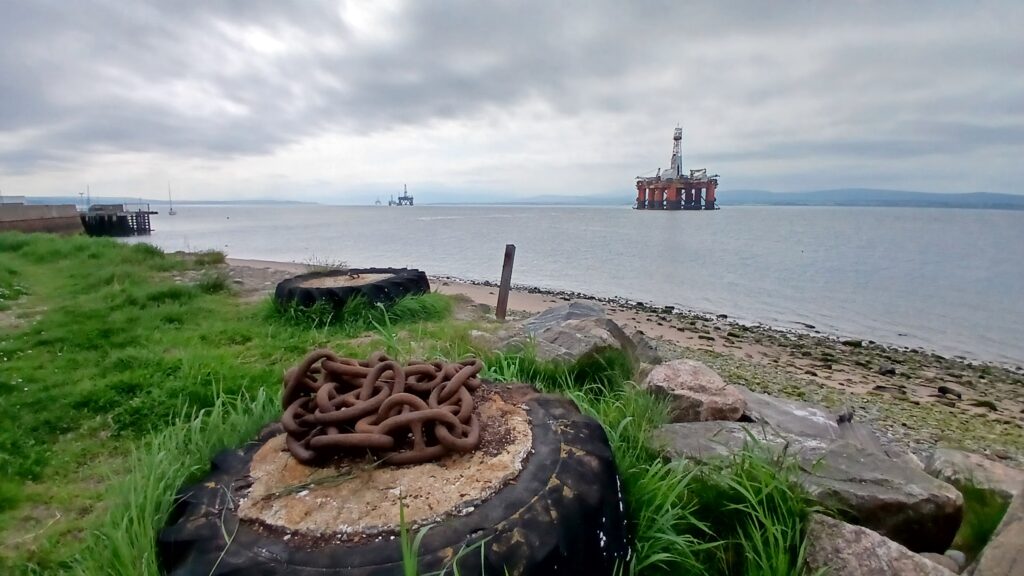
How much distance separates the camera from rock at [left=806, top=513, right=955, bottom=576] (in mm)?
2207

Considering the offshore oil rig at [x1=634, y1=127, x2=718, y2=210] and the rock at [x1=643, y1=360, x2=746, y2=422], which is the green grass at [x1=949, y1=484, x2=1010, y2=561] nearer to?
the rock at [x1=643, y1=360, x2=746, y2=422]

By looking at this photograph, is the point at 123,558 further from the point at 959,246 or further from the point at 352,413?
the point at 959,246

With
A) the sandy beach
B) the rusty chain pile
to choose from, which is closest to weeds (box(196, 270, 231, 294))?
the sandy beach

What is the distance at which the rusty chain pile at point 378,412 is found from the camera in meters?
2.20

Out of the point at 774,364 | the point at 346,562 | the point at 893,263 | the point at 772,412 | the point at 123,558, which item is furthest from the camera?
the point at 893,263

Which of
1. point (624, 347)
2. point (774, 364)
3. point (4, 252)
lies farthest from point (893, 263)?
point (4, 252)

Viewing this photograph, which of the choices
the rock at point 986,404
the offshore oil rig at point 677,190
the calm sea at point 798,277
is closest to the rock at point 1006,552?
the rock at point 986,404

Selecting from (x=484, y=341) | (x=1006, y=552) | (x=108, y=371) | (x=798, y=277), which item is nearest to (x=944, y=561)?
(x=1006, y=552)

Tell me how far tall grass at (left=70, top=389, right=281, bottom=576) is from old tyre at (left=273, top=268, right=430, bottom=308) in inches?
162

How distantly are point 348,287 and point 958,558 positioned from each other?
6.74m

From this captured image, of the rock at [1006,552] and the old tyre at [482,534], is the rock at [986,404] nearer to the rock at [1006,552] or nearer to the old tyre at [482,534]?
the rock at [1006,552]

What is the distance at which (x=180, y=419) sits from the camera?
3408 millimetres

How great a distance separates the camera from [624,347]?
5.26m

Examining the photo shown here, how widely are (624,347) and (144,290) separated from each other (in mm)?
8222
